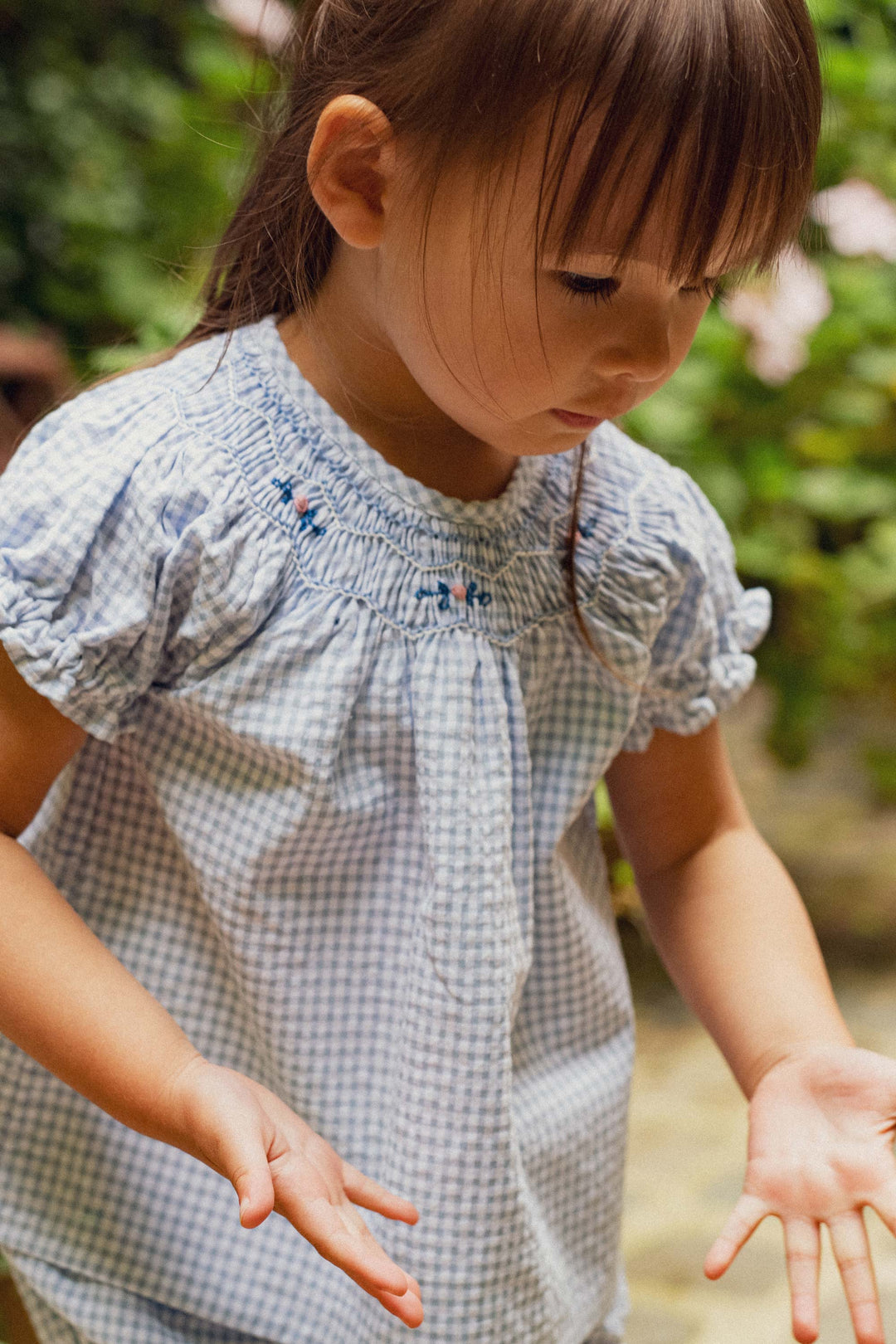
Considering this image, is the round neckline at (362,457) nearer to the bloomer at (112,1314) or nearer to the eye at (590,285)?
the eye at (590,285)

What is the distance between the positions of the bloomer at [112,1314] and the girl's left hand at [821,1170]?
0.32 meters

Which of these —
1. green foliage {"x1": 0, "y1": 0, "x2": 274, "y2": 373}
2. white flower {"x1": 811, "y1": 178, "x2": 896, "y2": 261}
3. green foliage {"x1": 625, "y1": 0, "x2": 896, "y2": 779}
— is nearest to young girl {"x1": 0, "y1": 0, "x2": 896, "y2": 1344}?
green foliage {"x1": 625, "y1": 0, "x2": 896, "y2": 779}

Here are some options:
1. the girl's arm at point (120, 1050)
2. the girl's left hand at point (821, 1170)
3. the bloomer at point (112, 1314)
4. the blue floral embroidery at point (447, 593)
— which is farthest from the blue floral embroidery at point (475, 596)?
the bloomer at point (112, 1314)

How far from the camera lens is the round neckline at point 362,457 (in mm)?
788

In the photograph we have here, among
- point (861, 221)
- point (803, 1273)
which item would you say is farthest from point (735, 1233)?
point (861, 221)

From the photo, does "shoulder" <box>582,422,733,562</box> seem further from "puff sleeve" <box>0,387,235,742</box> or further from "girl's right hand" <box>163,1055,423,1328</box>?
"girl's right hand" <box>163,1055,423,1328</box>

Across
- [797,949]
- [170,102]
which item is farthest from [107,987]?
[170,102]

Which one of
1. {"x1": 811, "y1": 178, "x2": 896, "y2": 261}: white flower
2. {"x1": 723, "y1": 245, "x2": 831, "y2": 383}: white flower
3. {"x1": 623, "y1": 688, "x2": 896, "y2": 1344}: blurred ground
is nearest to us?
{"x1": 623, "y1": 688, "x2": 896, "y2": 1344}: blurred ground

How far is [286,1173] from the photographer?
0.66 meters

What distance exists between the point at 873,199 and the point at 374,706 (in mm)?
2094

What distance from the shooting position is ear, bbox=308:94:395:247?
68cm

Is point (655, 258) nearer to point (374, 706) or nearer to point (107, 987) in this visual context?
→ point (374, 706)

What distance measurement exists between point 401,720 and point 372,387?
0.64 feet

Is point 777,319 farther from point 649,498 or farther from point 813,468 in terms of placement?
point 649,498
